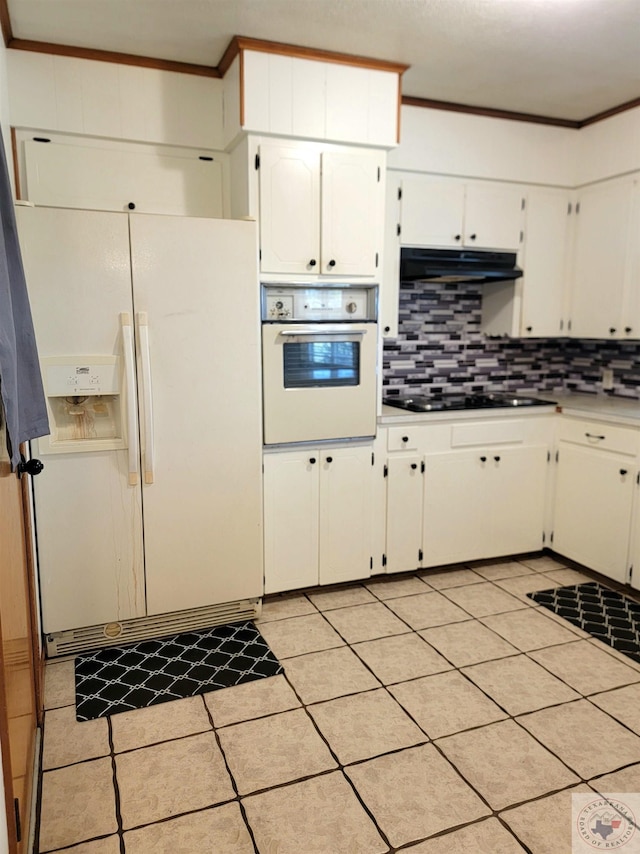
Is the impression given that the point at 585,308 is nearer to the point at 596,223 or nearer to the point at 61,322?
the point at 596,223

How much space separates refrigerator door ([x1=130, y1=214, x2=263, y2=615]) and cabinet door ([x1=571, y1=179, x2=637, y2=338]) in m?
2.11

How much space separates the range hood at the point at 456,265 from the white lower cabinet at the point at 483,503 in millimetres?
968

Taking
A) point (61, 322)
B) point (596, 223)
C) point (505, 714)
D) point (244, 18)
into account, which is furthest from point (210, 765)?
point (596, 223)

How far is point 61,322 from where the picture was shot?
237 centimetres

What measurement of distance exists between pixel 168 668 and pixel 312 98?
8.24 ft

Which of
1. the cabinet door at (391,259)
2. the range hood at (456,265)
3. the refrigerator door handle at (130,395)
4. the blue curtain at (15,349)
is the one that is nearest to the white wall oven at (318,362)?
the cabinet door at (391,259)

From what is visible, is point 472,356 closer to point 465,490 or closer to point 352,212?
point 465,490

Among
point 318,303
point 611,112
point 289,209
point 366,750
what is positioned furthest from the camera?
point 611,112

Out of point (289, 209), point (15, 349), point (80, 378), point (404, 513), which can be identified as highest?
point (289, 209)

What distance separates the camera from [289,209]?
2.82 m

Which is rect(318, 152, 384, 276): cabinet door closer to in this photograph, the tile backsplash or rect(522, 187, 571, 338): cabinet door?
the tile backsplash

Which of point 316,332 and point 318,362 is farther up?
point 316,332

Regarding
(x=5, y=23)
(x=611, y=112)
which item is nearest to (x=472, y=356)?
(x=611, y=112)

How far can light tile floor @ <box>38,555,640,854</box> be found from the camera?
1.69 metres
